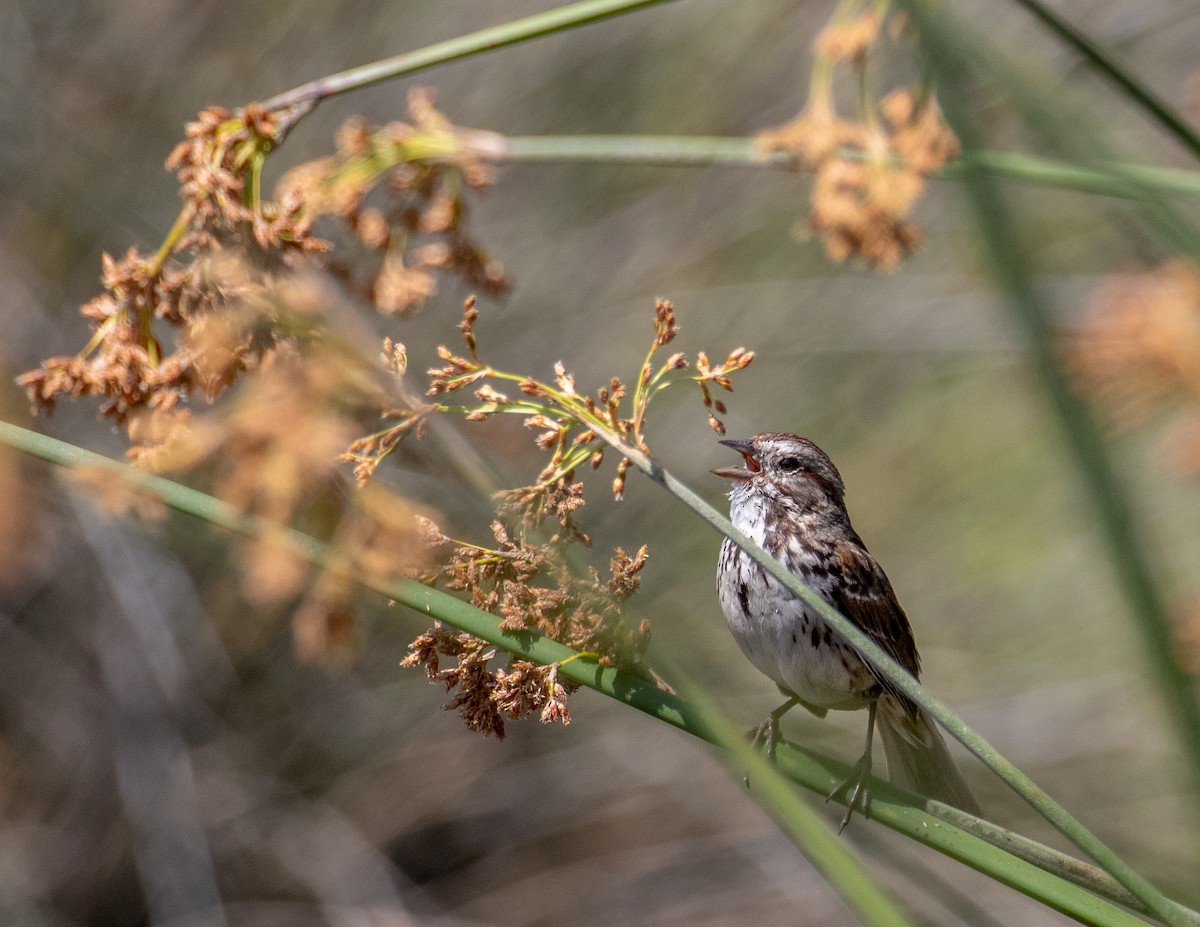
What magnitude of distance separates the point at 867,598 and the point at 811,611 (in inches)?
9.9

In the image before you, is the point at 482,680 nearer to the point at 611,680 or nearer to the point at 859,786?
the point at 611,680

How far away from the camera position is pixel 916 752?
293cm

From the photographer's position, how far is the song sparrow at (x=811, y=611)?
8.72 feet

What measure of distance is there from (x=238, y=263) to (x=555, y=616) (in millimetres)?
845

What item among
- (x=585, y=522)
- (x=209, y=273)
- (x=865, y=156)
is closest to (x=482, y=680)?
(x=209, y=273)

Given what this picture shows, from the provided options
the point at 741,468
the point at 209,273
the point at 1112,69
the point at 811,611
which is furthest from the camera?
the point at 741,468

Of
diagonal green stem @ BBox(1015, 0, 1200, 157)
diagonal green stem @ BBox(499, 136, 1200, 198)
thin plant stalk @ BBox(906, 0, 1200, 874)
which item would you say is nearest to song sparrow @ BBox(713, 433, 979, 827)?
diagonal green stem @ BBox(499, 136, 1200, 198)

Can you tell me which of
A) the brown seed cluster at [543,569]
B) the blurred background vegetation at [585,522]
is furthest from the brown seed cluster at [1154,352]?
the blurred background vegetation at [585,522]

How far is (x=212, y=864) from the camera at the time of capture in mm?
6105

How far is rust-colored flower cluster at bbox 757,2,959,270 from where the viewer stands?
252cm

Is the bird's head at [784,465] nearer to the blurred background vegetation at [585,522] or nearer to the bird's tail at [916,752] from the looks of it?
the bird's tail at [916,752]

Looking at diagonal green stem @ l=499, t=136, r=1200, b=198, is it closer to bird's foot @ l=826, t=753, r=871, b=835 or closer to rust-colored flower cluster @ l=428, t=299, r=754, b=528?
rust-colored flower cluster @ l=428, t=299, r=754, b=528

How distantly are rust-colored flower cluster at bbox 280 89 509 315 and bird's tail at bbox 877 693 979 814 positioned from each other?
1382mm

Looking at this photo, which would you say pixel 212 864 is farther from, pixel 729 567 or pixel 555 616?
pixel 555 616
